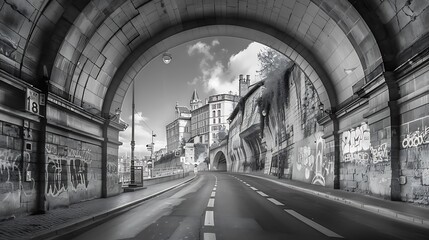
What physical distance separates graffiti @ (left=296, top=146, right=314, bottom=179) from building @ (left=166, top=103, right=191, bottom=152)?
121 meters

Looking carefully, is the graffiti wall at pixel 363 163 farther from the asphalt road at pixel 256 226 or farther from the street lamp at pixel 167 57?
the street lamp at pixel 167 57

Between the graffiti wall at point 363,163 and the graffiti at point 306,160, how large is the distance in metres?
7.29

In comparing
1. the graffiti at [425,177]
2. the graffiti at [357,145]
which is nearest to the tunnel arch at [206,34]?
the graffiti at [357,145]

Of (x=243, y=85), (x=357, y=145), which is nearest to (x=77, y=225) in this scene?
(x=357, y=145)

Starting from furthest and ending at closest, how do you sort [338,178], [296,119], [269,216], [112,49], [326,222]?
[296,119] → [338,178] → [112,49] → [269,216] → [326,222]

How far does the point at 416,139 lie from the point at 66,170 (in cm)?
1102

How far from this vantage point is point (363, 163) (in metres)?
14.3

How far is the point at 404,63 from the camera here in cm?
1055

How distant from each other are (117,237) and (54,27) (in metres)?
7.00

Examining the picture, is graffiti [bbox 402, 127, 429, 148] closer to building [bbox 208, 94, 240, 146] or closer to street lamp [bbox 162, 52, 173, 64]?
street lamp [bbox 162, 52, 173, 64]

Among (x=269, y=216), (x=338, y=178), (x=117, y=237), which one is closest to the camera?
(x=117, y=237)

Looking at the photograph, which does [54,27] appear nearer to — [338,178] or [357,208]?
[357,208]

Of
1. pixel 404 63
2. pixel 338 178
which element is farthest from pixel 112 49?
pixel 338 178

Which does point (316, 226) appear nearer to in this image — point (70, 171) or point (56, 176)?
point (56, 176)
